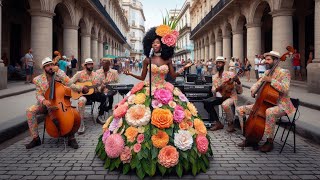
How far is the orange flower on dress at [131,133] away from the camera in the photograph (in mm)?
3934

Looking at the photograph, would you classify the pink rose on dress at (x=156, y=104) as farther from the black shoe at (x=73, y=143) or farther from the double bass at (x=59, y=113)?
the black shoe at (x=73, y=143)

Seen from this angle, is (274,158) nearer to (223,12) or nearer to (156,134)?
(156,134)

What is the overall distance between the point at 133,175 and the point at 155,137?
55 centimetres

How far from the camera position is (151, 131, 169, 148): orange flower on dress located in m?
3.85

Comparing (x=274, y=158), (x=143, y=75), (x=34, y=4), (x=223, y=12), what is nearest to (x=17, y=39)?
(x=34, y=4)

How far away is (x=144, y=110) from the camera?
4078 millimetres

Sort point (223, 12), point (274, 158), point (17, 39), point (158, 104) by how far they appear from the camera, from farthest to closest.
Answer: point (223, 12) → point (17, 39) → point (274, 158) → point (158, 104)

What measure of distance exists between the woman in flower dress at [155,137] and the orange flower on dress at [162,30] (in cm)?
91

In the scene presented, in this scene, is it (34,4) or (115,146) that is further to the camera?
(34,4)

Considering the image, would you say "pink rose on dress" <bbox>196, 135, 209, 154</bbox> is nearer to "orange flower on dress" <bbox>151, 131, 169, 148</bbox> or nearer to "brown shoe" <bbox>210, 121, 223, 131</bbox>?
"orange flower on dress" <bbox>151, 131, 169, 148</bbox>

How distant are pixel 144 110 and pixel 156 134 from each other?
1.21 feet

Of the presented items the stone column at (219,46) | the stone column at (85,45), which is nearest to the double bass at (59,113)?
the stone column at (85,45)

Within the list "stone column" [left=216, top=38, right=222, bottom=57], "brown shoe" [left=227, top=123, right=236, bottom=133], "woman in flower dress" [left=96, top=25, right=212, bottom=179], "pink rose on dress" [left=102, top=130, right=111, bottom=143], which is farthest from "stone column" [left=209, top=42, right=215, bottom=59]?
"pink rose on dress" [left=102, top=130, right=111, bottom=143]

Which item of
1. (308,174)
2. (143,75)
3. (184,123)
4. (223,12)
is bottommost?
(308,174)
